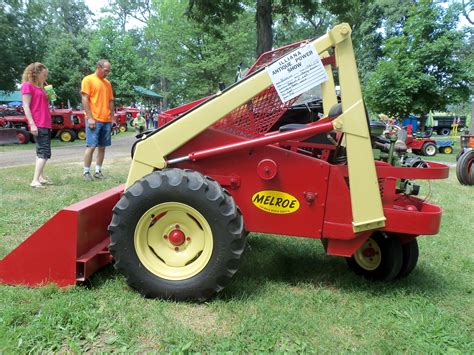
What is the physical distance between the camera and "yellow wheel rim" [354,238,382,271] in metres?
3.09

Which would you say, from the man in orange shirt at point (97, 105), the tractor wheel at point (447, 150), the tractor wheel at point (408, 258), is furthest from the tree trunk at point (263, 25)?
the tractor wheel at point (447, 150)

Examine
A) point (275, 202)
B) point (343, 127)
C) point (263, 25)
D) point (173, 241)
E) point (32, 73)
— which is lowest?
point (173, 241)

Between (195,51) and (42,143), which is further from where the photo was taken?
(195,51)

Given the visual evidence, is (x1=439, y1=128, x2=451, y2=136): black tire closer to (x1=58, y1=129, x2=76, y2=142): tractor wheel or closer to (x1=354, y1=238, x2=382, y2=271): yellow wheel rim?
(x1=58, y1=129, x2=76, y2=142): tractor wheel

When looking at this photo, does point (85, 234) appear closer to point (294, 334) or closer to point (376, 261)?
point (294, 334)

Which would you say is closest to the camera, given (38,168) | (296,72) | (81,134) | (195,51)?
(296,72)

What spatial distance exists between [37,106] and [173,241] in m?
3.91

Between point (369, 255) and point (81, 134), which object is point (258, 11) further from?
point (81, 134)

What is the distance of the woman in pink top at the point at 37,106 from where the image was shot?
17.7 ft

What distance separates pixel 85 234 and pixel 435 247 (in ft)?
10.6

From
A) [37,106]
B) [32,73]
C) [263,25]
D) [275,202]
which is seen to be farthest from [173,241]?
[263,25]

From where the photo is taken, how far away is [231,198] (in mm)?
2568

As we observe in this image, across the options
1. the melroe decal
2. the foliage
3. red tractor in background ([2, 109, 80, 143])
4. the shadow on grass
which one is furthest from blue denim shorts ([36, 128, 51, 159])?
the foliage

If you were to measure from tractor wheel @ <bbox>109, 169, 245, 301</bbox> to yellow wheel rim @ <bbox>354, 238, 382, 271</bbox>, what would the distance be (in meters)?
1.12
